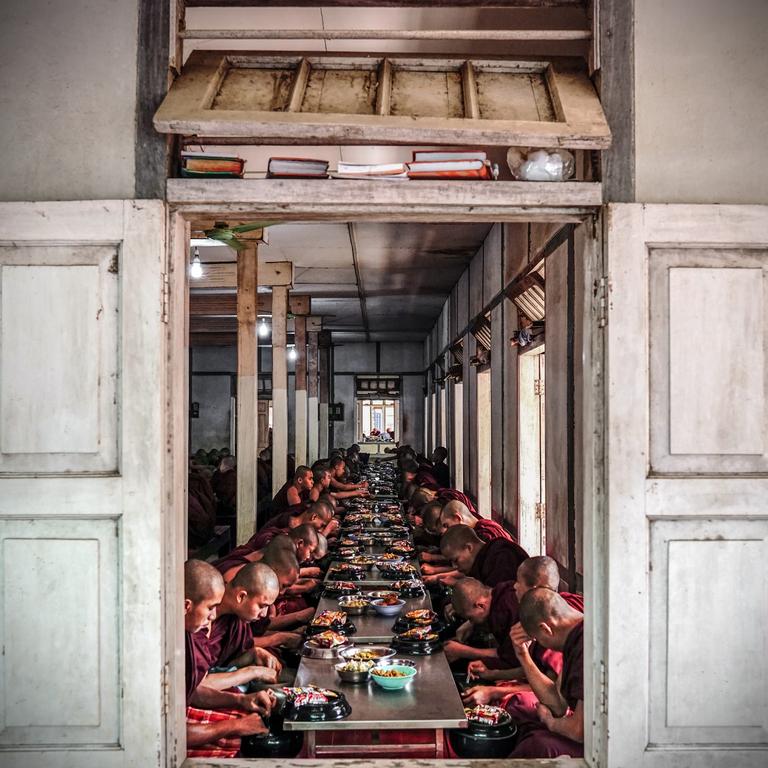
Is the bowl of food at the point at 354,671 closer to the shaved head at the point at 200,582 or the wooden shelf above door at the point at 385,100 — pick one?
the shaved head at the point at 200,582

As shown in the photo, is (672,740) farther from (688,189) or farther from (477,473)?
(477,473)

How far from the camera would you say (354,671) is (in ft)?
13.8

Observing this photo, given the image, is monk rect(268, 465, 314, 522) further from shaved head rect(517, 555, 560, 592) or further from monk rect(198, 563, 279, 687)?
shaved head rect(517, 555, 560, 592)

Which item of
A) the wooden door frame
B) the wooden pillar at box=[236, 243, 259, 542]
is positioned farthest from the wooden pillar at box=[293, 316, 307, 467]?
the wooden door frame

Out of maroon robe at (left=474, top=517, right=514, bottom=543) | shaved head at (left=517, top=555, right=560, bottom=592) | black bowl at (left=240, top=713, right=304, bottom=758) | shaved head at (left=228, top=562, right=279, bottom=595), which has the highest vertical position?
shaved head at (left=517, top=555, right=560, bottom=592)

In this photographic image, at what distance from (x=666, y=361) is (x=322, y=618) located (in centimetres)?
303

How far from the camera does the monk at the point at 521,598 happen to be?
4.64 metres

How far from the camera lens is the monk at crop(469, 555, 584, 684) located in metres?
4.64

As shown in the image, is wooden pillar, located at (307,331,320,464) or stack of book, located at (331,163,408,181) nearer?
stack of book, located at (331,163,408,181)

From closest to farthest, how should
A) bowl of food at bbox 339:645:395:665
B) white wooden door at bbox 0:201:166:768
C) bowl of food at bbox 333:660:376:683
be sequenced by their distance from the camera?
white wooden door at bbox 0:201:166:768, bowl of food at bbox 333:660:376:683, bowl of food at bbox 339:645:395:665

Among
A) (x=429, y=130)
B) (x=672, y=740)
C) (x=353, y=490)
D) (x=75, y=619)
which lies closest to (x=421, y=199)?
(x=429, y=130)

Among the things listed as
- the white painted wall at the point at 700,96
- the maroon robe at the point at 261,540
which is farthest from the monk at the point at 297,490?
the white painted wall at the point at 700,96

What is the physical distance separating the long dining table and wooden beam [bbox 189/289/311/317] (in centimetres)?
1235

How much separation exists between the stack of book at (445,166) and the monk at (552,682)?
7.74 feet
